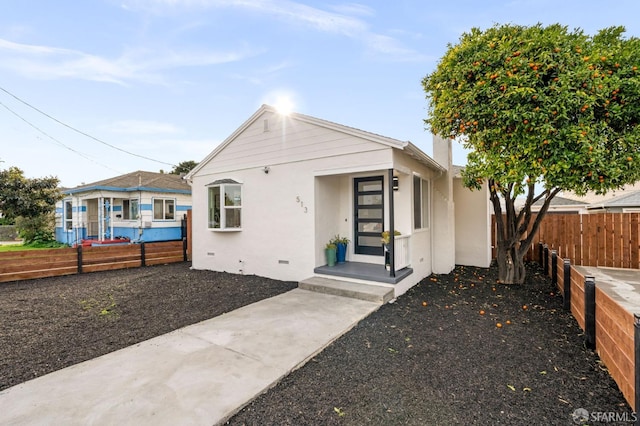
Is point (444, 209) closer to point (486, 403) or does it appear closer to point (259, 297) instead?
point (259, 297)

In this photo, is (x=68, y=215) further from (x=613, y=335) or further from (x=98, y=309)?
(x=613, y=335)

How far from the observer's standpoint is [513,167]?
5121 mm

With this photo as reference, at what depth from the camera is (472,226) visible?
908 cm

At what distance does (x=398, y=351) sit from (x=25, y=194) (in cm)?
1993

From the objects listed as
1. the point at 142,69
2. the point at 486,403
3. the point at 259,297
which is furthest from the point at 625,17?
the point at 142,69

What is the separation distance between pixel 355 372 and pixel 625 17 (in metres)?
7.98

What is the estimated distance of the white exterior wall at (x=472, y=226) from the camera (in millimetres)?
8883

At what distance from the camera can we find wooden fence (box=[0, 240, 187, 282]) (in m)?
7.52

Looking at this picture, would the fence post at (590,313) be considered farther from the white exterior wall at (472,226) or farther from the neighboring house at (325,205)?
the white exterior wall at (472,226)

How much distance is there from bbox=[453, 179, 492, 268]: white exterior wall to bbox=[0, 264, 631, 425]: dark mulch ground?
2.46 m

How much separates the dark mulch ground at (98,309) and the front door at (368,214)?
212 cm

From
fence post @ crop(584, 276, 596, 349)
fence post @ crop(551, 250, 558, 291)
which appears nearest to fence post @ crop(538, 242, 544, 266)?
fence post @ crop(551, 250, 558, 291)

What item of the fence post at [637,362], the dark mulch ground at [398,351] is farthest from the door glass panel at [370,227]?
the fence post at [637,362]

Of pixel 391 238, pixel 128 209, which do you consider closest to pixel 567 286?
pixel 391 238
